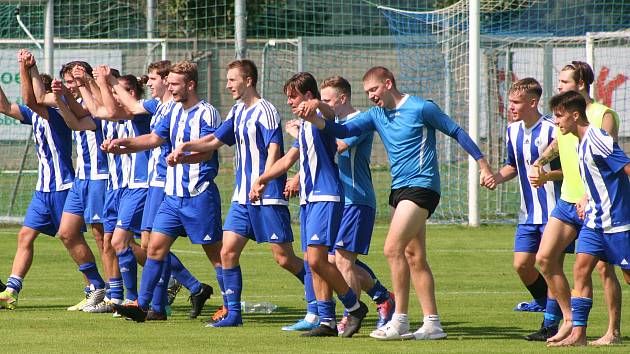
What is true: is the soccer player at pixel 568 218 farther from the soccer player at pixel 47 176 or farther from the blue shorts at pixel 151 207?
the soccer player at pixel 47 176

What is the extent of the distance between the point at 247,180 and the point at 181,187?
0.67 meters

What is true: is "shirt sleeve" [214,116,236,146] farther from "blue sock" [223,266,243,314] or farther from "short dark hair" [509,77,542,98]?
"short dark hair" [509,77,542,98]

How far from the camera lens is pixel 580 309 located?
9.48 metres

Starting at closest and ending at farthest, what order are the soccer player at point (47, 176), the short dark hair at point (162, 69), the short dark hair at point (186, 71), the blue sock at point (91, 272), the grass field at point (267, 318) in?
the grass field at point (267, 318) → the short dark hair at point (186, 71) → the short dark hair at point (162, 69) → the blue sock at point (91, 272) → the soccer player at point (47, 176)

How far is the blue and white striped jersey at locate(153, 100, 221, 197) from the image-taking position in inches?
440

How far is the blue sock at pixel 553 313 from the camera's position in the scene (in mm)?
10266

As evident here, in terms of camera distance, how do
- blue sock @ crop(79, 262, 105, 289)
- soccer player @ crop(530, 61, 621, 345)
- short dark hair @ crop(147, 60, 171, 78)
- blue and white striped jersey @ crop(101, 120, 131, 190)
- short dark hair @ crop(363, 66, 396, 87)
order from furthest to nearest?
1. blue sock @ crop(79, 262, 105, 289)
2. blue and white striped jersey @ crop(101, 120, 131, 190)
3. short dark hair @ crop(147, 60, 171, 78)
4. short dark hair @ crop(363, 66, 396, 87)
5. soccer player @ crop(530, 61, 621, 345)

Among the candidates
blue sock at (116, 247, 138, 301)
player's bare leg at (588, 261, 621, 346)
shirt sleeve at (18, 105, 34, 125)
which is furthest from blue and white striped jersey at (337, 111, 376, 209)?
shirt sleeve at (18, 105, 34, 125)

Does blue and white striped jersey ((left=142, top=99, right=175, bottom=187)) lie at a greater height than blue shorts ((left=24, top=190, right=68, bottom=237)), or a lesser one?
greater

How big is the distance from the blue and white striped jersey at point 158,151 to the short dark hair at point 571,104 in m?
3.65

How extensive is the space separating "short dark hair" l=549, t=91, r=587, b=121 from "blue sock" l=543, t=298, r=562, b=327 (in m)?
1.69

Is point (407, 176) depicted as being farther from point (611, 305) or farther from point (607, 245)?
point (611, 305)

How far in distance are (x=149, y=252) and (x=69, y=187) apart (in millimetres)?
1924

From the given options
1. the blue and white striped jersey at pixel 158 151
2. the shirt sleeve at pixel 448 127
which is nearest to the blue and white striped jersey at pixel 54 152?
the blue and white striped jersey at pixel 158 151
